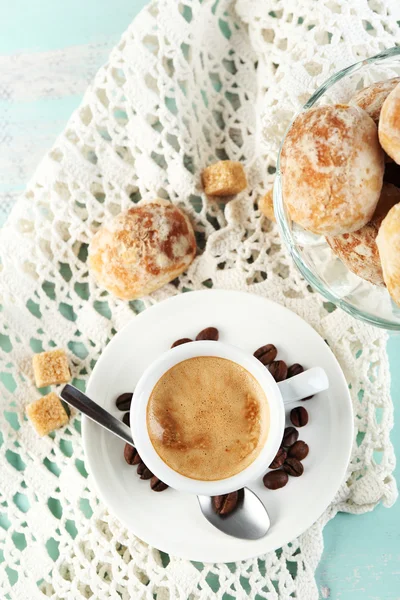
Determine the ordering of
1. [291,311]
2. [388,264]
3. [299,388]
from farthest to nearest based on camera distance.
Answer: [291,311]
[299,388]
[388,264]

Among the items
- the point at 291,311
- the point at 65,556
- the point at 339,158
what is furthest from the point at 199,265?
the point at 65,556

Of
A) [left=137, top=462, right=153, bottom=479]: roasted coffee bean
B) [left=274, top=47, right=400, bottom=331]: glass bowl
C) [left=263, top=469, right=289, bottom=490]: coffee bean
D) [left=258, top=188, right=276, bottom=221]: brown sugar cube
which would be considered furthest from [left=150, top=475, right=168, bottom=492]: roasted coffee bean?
[left=258, top=188, right=276, bottom=221]: brown sugar cube

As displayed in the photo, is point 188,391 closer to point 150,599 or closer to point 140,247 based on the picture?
point 140,247

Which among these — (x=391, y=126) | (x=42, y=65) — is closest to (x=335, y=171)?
(x=391, y=126)

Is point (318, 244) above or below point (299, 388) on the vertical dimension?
above

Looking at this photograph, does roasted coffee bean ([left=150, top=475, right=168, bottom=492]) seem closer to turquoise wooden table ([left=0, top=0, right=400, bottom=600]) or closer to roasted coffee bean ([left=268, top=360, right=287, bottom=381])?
roasted coffee bean ([left=268, top=360, right=287, bottom=381])

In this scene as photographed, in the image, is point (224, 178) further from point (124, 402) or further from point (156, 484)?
point (156, 484)
